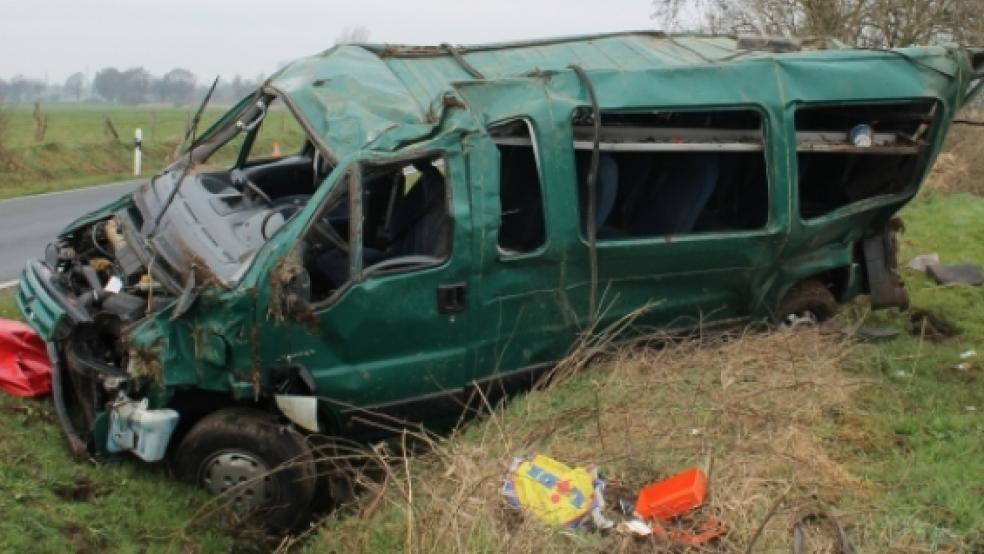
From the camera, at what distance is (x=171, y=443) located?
5.56 meters

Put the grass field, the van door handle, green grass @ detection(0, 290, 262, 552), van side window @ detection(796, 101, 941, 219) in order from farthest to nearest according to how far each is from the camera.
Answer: van side window @ detection(796, 101, 941, 219)
the van door handle
green grass @ detection(0, 290, 262, 552)
the grass field

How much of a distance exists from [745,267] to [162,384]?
3745 mm

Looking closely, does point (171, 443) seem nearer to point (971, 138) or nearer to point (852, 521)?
point (852, 521)

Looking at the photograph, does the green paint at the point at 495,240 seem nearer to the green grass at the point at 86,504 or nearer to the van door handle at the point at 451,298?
the van door handle at the point at 451,298

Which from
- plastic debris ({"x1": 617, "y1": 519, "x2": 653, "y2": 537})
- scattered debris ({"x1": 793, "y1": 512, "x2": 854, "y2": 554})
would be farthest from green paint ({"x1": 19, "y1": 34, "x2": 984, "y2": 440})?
scattered debris ({"x1": 793, "y1": 512, "x2": 854, "y2": 554})

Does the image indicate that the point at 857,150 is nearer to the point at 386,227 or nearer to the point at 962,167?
the point at 386,227

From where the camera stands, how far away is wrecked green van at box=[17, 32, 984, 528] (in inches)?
206

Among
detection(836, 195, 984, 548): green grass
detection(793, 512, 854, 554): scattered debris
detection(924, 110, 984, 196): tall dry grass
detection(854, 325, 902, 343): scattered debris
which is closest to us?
detection(793, 512, 854, 554): scattered debris

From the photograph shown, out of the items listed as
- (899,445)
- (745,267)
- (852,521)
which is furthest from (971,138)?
(852,521)

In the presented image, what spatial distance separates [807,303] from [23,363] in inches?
204

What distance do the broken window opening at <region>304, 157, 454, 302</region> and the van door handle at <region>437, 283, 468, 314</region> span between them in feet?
0.49

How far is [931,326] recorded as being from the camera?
8375mm

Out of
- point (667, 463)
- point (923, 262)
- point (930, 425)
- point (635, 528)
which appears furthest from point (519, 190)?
point (923, 262)

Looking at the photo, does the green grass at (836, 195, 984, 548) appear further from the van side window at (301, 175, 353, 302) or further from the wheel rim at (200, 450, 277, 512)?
the wheel rim at (200, 450, 277, 512)
